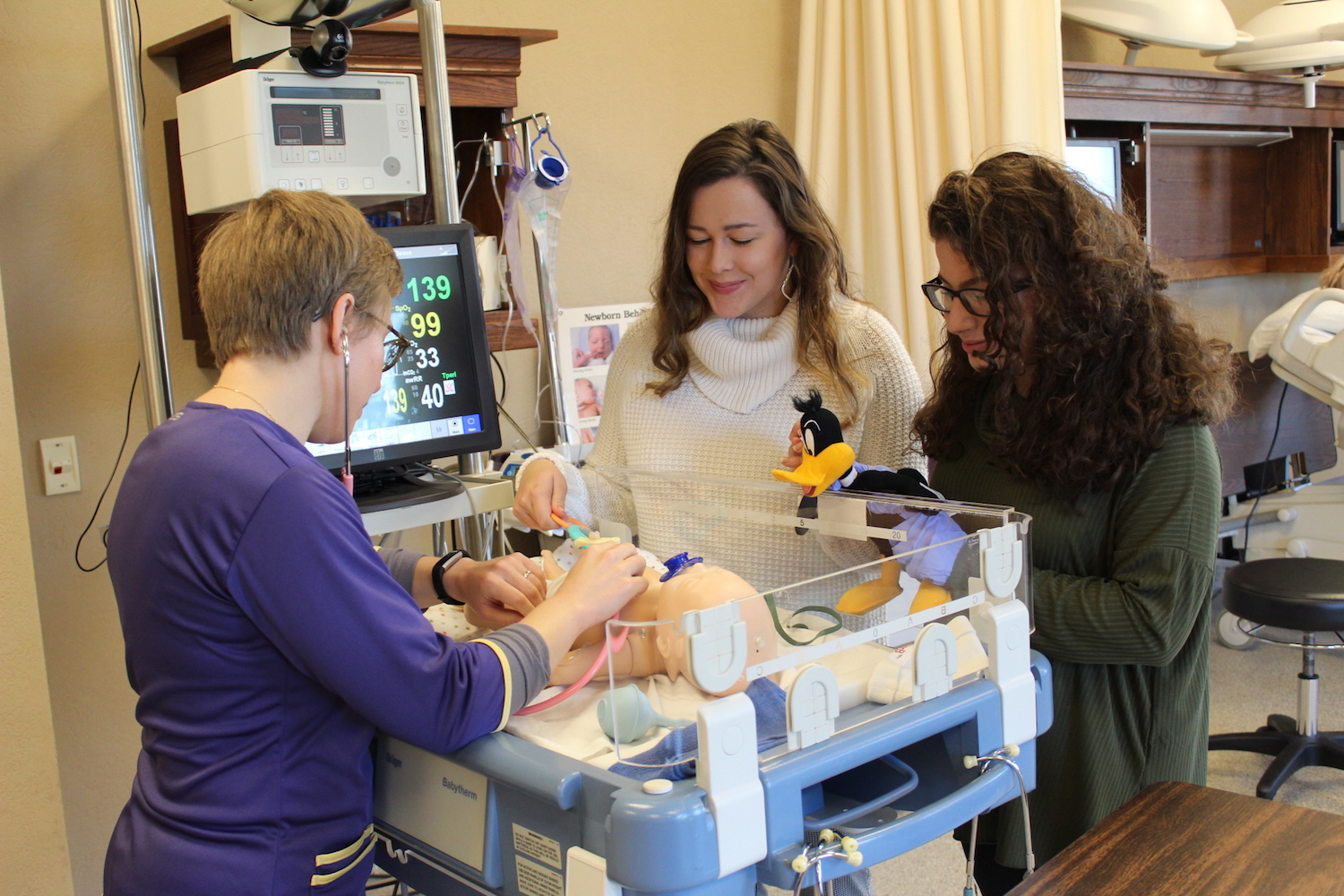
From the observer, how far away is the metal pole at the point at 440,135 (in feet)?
6.36

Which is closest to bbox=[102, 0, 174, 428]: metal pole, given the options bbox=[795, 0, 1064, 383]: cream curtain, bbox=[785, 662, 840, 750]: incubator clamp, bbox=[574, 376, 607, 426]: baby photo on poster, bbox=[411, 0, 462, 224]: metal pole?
bbox=[411, 0, 462, 224]: metal pole

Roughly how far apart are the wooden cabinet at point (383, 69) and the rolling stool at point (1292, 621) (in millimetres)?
1762

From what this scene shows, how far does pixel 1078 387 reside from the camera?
1.28 m

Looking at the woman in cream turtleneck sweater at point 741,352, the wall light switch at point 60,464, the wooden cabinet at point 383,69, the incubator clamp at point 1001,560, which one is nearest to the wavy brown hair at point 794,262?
the woman in cream turtleneck sweater at point 741,352

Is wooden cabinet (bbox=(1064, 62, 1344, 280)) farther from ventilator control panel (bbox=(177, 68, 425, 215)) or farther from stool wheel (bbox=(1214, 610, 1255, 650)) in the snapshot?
ventilator control panel (bbox=(177, 68, 425, 215))

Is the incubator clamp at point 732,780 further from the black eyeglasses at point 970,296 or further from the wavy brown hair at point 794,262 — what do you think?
the wavy brown hair at point 794,262

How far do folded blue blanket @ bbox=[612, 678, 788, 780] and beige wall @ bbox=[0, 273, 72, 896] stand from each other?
1405 millimetres

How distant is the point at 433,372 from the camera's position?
70.8 inches

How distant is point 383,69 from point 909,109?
1.30 meters

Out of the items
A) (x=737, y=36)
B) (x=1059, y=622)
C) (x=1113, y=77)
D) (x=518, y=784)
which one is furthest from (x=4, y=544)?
(x=1113, y=77)

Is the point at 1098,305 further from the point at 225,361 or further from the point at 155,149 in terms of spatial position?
the point at 155,149

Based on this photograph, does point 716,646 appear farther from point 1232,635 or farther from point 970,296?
point 1232,635

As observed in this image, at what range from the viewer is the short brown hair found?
0.99m

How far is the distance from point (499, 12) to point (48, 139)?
109cm
